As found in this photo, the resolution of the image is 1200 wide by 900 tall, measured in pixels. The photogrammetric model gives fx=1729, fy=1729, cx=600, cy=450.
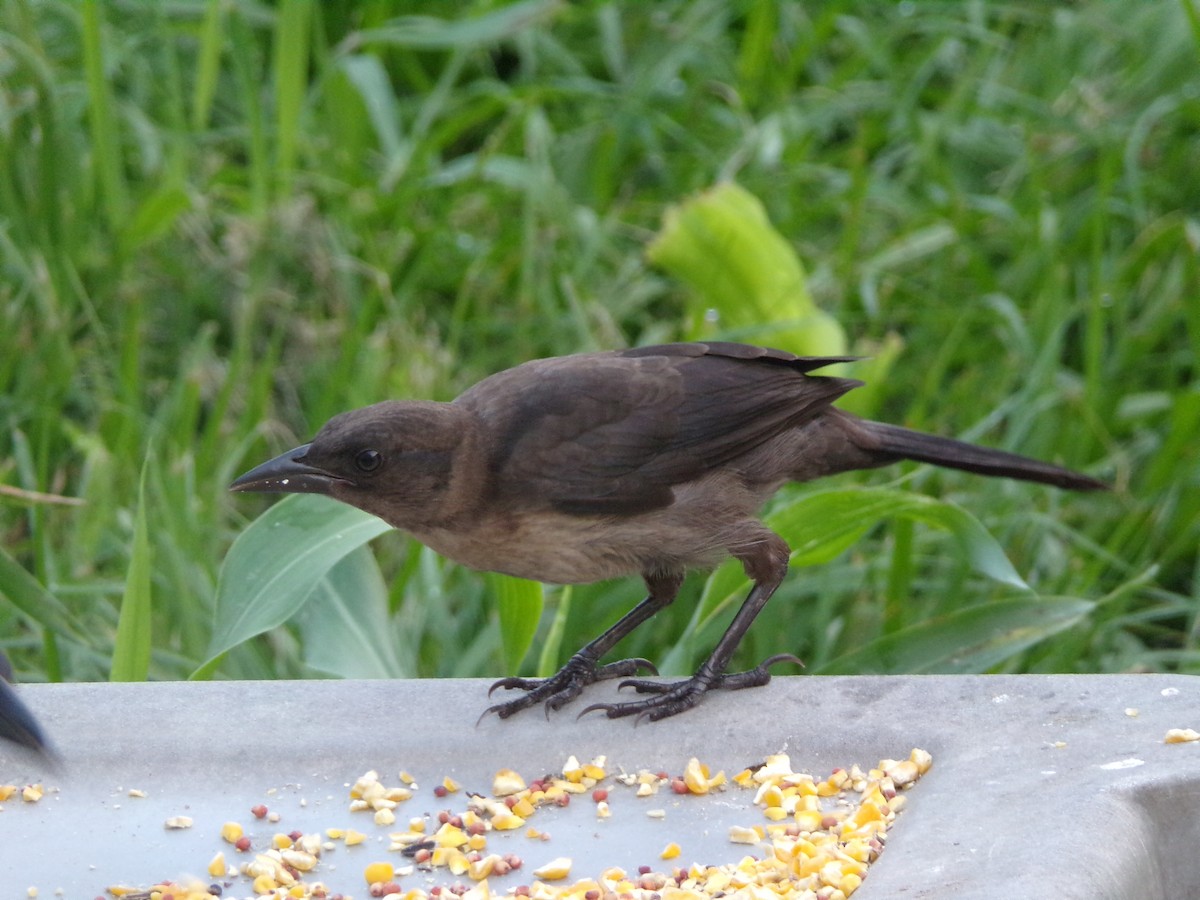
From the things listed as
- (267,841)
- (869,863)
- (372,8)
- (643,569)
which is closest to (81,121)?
(372,8)

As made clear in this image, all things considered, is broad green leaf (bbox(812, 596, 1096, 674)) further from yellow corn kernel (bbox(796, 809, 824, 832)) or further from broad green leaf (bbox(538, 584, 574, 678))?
yellow corn kernel (bbox(796, 809, 824, 832))

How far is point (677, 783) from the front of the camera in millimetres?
2629

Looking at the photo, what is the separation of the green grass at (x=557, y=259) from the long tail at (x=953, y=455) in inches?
11.1

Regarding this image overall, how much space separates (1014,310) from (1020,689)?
2.67m

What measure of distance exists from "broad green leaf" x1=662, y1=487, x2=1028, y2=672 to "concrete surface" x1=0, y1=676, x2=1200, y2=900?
0.64m

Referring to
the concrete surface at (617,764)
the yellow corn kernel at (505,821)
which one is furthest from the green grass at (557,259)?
the yellow corn kernel at (505,821)

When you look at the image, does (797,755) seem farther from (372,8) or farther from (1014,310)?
(372,8)

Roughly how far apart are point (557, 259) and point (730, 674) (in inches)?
114

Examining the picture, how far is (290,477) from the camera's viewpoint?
3.08 m

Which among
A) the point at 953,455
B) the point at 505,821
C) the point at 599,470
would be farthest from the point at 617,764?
the point at 953,455

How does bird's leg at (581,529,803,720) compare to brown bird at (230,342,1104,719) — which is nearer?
bird's leg at (581,529,803,720)

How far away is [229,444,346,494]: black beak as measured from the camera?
3068 millimetres

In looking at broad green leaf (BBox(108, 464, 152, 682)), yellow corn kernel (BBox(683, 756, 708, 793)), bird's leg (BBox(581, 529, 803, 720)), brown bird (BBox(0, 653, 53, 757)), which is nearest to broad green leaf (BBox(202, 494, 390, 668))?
broad green leaf (BBox(108, 464, 152, 682))

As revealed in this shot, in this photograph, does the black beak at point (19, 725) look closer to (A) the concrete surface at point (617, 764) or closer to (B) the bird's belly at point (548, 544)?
(A) the concrete surface at point (617, 764)
